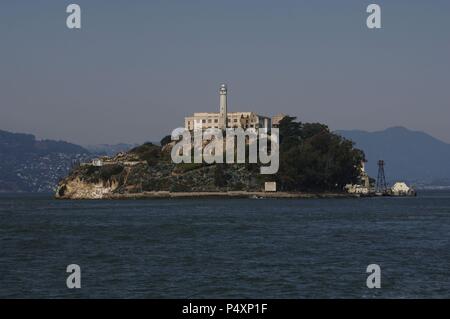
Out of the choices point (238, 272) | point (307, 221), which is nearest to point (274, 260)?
point (238, 272)

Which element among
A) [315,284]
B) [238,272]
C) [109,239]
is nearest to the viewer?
[315,284]

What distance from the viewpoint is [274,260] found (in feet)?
169

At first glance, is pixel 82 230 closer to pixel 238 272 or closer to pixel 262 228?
pixel 262 228

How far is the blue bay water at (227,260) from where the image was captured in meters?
38.9

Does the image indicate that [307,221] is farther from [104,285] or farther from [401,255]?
[104,285]

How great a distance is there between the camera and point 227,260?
51.6 m

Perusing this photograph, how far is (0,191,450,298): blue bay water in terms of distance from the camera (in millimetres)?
38938

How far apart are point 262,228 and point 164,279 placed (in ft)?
133

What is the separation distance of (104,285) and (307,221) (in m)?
56.8
